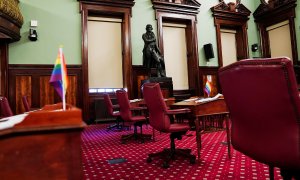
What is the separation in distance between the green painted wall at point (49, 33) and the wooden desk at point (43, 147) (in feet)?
19.6

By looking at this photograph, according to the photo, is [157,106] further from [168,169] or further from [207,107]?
[168,169]

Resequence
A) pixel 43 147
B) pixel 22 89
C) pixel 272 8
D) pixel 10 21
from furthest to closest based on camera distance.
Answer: pixel 272 8 < pixel 22 89 < pixel 10 21 < pixel 43 147

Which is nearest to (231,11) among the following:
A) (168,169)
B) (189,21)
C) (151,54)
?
(189,21)

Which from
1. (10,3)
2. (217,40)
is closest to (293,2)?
(217,40)

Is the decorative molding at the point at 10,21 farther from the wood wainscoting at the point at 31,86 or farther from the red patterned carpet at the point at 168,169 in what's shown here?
the red patterned carpet at the point at 168,169

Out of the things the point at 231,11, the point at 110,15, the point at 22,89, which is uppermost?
the point at 231,11

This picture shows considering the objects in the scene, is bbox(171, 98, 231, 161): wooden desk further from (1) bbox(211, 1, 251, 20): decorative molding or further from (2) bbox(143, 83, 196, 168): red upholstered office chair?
(1) bbox(211, 1, 251, 20): decorative molding

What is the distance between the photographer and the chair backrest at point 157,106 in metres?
2.66

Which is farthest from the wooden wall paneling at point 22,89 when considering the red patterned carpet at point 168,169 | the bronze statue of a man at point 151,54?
the red patterned carpet at point 168,169

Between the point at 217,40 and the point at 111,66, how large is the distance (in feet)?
13.0

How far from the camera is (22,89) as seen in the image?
6.29 m

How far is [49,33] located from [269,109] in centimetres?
652

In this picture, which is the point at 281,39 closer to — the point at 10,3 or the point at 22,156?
the point at 10,3

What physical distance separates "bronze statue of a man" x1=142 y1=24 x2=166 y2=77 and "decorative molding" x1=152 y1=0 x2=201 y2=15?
150cm
